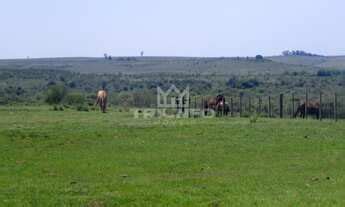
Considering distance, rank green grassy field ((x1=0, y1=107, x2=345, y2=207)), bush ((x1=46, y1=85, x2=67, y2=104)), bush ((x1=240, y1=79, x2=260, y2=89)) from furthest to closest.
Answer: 1. bush ((x1=240, y1=79, x2=260, y2=89))
2. bush ((x1=46, y1=85, x2=67, y2=104))
3. green grassy field ((x1=0, y1=107, x2=345, y2=207))

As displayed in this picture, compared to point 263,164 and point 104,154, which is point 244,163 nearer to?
point 263,164

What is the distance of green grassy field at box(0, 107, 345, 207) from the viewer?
1477cm

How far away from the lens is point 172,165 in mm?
20109

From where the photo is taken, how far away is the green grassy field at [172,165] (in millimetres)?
14766

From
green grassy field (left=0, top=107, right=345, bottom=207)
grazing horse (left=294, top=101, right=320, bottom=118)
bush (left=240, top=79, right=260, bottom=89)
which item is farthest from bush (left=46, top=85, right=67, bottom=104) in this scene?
green grassy field (left=0, top=107, right=345, bottom=207)

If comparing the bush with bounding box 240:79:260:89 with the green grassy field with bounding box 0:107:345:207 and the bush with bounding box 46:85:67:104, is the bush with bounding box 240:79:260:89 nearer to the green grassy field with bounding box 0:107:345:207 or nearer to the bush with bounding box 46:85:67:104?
the bush with bounding box 46:85:67:104

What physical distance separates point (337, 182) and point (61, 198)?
624 centimetres

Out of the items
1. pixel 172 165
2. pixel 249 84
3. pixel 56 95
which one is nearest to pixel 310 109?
pixel 172 165

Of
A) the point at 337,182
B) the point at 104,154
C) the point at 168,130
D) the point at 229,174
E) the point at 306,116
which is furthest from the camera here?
the point at 306,116

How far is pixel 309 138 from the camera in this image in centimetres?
2711

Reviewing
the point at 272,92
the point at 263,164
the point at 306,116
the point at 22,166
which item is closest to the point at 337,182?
the point at 263,164

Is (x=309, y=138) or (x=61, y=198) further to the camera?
(x=309, y=138)

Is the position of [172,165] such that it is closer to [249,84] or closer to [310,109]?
[310,109]

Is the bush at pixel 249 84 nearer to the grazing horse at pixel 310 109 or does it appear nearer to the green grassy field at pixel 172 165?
the grazing horse at pixel 310 109
